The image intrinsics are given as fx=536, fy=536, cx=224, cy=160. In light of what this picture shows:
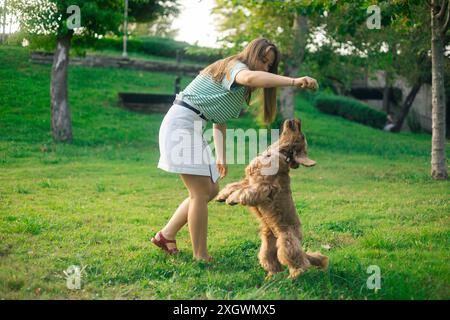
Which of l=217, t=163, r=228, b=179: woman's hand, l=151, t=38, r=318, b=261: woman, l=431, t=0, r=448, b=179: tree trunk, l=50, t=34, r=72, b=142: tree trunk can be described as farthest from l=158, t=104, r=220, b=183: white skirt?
l=50, t=34, r=72, b=142: tree trunk

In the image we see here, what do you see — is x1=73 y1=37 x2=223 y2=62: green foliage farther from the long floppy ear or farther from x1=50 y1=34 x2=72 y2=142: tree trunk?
the long floppy ear

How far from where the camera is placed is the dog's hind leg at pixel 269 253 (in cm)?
447

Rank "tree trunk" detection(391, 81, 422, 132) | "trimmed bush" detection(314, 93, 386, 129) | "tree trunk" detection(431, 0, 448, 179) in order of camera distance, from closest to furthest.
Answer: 1. "tree trunk" detection(431, 0, 448, 179)
2. "tree trunk" detection(391, 81, 422, 132)
3. "trimmed bush" detection(314, 93, 386, 129)

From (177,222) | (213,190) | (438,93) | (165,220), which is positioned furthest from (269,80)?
(438,93)

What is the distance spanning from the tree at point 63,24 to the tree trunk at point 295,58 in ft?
17.9

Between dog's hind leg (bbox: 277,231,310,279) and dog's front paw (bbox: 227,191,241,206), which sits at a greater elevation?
dog's front paw (bbox: 227,191,241,206)

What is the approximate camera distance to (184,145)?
15.3ft

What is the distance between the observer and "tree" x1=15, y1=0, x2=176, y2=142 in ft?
41.9

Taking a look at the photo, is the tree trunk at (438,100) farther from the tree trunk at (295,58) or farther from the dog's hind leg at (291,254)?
the tree trunk at (295,58)

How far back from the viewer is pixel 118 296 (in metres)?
4.04

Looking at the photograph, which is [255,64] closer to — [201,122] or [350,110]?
[201,122]

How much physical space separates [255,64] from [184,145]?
932 millimetres

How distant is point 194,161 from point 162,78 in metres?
17.8

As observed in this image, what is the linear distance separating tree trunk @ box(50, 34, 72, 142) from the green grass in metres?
0.39
